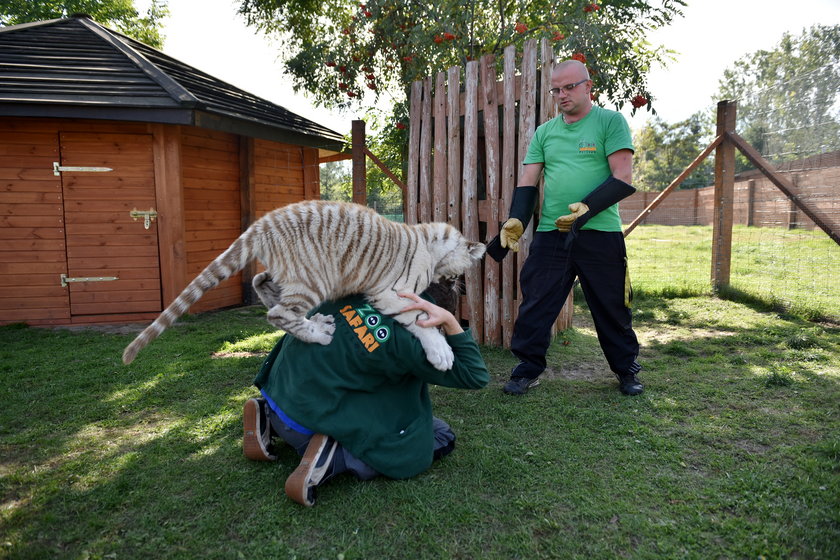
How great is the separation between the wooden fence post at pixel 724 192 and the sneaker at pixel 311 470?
20.5 ft

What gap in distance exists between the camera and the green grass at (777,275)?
20.1 feet

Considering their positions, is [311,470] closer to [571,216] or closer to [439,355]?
[439,355]

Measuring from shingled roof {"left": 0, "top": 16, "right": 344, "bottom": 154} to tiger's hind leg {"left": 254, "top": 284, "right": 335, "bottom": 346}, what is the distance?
435cm

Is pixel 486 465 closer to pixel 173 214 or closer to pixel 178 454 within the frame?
pixel 178 454

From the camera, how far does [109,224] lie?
22.1ft

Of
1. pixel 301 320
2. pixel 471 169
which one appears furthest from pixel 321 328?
pixel 471 169

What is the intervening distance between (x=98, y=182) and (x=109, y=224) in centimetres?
55

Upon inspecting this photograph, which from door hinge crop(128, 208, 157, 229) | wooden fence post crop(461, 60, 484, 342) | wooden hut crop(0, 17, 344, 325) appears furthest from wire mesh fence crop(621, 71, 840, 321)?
door hinge crop(128, 208, 157, 229)

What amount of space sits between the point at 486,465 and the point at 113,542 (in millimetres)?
1719

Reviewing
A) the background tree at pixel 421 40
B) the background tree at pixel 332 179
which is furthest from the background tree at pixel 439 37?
the background tree at pixel 332 179

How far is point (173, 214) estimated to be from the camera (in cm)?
679

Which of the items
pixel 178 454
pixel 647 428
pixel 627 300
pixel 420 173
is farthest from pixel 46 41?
pixel 647 428

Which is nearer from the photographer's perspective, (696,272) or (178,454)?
(178,454)

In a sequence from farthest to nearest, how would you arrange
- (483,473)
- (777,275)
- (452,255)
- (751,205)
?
(777,275), (751,205), (452,255), (483,473)
